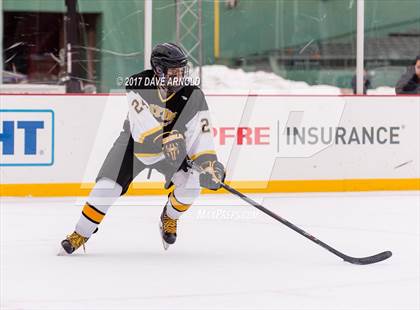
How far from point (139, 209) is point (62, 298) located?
225 cm

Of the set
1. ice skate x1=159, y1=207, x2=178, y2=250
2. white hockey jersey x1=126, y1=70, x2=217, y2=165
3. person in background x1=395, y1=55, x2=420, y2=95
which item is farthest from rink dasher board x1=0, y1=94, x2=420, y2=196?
white hockey jersey x1=126, y1=70, x2=217, y2=165

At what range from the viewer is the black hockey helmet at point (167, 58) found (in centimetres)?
313

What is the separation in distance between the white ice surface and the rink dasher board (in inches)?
9.8

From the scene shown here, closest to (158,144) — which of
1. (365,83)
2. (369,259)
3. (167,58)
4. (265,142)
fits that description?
(167,58)

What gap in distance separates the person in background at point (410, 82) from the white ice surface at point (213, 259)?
3.44ft

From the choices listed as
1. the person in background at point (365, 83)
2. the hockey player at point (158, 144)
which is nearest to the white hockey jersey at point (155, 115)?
the hockey player at point (158, 144)

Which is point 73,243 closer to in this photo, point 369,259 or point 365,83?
point 369,259

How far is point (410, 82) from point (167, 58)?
3.15 m

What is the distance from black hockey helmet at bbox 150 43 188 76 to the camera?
10.3 ft

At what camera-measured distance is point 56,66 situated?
5.42m

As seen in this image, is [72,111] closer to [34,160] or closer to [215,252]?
[34,160]

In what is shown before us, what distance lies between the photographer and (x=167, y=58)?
10.3 ft

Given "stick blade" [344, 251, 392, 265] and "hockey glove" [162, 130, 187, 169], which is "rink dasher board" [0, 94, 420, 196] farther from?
"stick blade" [344, 251, 392, 265]

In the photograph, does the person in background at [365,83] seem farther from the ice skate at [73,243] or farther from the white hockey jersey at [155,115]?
the ice skate at [73,243]
